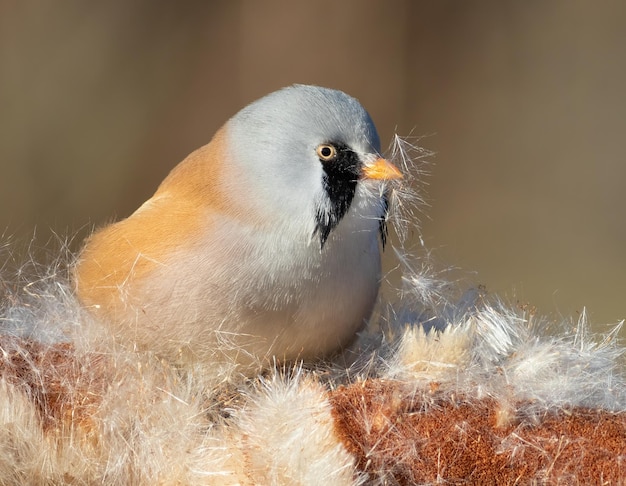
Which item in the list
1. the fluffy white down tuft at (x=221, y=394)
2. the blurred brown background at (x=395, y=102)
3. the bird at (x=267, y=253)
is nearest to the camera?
the fluffy white down tuft at (x=221, y=394)

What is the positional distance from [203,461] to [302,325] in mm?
229

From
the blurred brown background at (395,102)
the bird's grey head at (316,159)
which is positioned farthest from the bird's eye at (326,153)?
the blurred brown background at (395,102)

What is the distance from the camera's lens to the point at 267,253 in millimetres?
942

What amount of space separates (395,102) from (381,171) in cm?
168

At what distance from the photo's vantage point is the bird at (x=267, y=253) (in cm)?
91

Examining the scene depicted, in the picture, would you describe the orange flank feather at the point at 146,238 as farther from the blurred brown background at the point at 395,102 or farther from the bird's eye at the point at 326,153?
the blurred brown background at the point at 395,102

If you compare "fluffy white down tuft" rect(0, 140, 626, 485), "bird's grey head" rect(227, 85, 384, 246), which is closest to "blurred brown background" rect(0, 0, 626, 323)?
"bird's grey head" rect(227, 85, 384, 246)

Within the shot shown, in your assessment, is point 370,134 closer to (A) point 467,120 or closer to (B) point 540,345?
(B) point 540,345

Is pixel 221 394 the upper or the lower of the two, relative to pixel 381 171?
lower


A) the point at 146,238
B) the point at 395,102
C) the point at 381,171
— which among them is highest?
the point at 381,171

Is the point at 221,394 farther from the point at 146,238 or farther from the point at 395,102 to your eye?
the point at 395,102

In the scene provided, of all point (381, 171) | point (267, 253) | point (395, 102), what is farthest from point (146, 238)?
point (395, 102)

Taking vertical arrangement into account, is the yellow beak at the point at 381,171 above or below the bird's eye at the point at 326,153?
below

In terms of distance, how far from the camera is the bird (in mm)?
912
